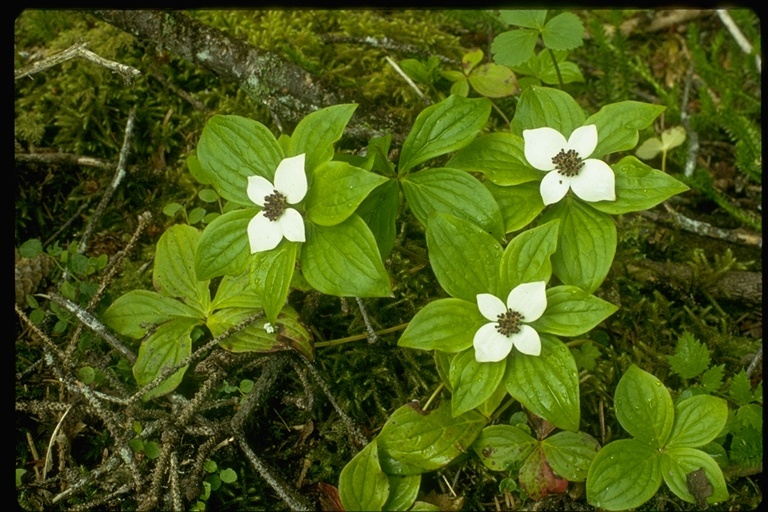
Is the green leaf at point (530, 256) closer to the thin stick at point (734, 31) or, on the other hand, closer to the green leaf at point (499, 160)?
the green leaf at point (499, 160)

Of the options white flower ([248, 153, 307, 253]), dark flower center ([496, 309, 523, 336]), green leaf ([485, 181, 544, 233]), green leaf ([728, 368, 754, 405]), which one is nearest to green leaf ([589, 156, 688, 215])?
green leaf ([485, 181, 544, 233])

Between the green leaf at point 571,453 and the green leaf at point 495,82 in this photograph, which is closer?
the green leaf at point 571,453

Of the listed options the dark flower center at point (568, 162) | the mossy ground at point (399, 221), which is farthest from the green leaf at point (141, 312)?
the dark flower center at point (568, 162)

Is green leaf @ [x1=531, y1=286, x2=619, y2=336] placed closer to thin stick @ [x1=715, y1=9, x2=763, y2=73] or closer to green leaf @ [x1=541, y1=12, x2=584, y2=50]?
green leaf @ [x1=541, y1=12, x2=584, y2=50]

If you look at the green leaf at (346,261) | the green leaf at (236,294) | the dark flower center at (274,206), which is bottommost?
the green leaf at (236,294)

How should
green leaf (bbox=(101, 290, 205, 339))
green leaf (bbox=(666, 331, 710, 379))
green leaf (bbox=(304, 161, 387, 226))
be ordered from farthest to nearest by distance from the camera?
green leaf (bbox=(101, 290, 205, 339)), green leaf (bbox=(666, 331, 710, 379)), green leaf (bbox=(304, 161, 387, 226))

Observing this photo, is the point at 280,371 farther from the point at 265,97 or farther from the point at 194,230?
the point at 265,97
